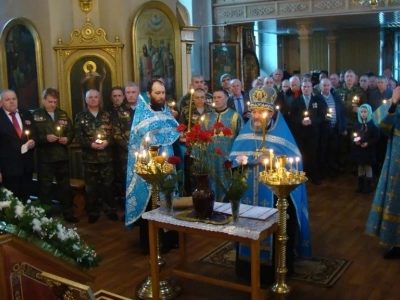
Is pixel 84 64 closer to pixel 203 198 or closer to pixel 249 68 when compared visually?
pixel 203 198

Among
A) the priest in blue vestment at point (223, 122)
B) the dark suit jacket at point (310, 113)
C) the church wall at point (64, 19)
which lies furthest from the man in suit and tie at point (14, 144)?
the dark suit jacket at point (310, 113)

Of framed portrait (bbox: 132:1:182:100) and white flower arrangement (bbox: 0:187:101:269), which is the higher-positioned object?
framed portrait (bbox: 132:1:182:100)

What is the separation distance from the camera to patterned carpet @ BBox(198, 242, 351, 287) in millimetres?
4424

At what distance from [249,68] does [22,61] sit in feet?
26.1

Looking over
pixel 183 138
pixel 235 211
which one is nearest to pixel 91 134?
pixel 183 138

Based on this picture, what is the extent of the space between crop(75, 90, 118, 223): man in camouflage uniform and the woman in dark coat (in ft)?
11.2

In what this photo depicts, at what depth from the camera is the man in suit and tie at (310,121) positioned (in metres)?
8.05

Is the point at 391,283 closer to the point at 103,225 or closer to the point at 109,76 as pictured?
the point at 103,225

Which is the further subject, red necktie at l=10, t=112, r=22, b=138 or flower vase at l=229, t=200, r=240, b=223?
red necktie at l=10, t=112, r=22, b=138

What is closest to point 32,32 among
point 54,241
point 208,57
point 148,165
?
point 148,165

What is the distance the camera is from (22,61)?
25.2 ft

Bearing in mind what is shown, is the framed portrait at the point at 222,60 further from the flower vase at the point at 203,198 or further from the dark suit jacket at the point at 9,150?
the flower vase at the point at 203,198

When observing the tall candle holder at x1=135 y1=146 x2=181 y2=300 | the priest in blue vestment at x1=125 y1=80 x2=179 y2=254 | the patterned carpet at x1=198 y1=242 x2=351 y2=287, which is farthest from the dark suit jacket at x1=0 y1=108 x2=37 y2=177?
the patterned carpet at x1=198 y1=242 x2=351 y2=287

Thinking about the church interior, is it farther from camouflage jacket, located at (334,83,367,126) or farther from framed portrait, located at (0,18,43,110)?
camouflage jacket, located at (334,83,367,126)
